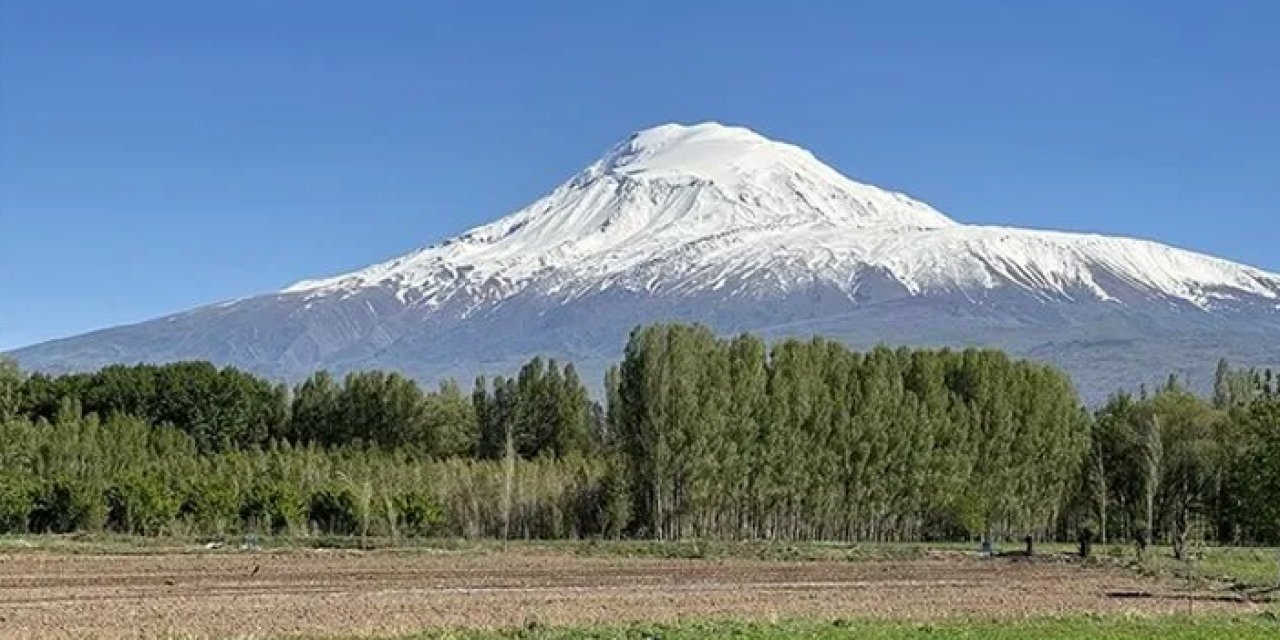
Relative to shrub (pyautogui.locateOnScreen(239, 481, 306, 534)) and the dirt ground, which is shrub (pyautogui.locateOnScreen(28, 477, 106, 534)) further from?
the dirt ground

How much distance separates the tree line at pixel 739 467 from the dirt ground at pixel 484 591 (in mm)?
19343

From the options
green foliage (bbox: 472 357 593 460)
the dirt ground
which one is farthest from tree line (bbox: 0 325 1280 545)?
the dirt ground

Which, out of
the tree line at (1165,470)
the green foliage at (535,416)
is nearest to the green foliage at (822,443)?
the tree line at (1165,470)

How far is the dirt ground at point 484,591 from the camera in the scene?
104ft

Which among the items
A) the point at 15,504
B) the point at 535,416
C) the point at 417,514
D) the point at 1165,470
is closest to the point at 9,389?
the point at 15,504

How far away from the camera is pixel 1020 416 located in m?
87.7

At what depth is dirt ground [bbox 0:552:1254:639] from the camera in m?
31.8

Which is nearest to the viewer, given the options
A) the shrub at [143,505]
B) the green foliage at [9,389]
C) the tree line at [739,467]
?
the shrub at [143,505]

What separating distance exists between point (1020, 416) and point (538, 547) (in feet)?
107

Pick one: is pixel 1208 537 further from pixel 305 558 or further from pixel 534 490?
pixel 305 558

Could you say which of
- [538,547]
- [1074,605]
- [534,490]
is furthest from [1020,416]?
[1074,605]

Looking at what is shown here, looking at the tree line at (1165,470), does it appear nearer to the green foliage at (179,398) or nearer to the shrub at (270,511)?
the shrub at (270,511)

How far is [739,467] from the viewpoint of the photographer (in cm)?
8044

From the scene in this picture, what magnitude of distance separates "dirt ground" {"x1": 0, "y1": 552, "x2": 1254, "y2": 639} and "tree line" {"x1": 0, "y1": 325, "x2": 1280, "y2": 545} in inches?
762
